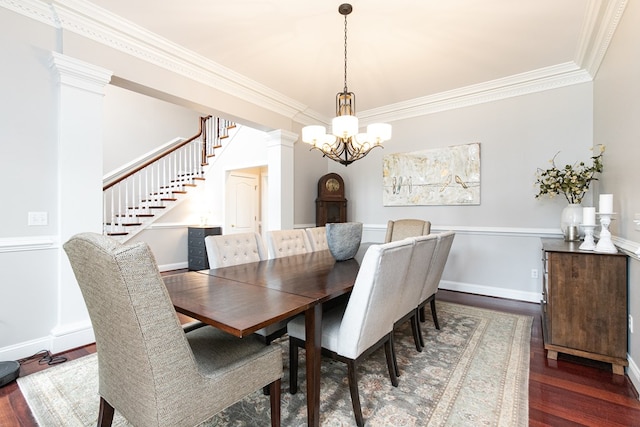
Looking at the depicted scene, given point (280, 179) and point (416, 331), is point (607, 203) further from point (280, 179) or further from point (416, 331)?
point (280, 179)

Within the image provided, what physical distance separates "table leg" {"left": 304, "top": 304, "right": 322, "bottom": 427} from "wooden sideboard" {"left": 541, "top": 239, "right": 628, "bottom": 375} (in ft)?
6.39

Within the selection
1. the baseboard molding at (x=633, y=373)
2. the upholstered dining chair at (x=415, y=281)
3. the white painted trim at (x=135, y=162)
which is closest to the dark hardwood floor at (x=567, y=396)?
the baseboard molding at (x=633, y=373)

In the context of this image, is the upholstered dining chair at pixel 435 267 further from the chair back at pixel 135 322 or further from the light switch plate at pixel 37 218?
the light switch plate at pixel 37 218

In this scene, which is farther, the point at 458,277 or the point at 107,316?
the point at 458,277

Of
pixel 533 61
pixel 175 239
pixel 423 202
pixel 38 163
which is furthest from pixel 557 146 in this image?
pixel 175 239

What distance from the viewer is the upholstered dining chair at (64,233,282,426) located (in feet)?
3.08

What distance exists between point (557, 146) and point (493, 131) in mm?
718

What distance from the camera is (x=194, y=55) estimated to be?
10.1 feet

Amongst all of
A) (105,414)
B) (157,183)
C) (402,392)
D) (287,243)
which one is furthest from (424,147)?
(157,183)

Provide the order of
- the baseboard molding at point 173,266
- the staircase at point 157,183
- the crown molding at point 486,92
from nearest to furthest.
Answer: the crown molding at point 486,92
the staircase at point 157,183
the baseboard molding at point 173,266

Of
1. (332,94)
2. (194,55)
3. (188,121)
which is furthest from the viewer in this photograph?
(188,121)

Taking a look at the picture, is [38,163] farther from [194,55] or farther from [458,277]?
[458,277]

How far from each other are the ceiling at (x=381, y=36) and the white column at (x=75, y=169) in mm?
616

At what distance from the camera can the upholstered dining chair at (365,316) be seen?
149 centimetres
